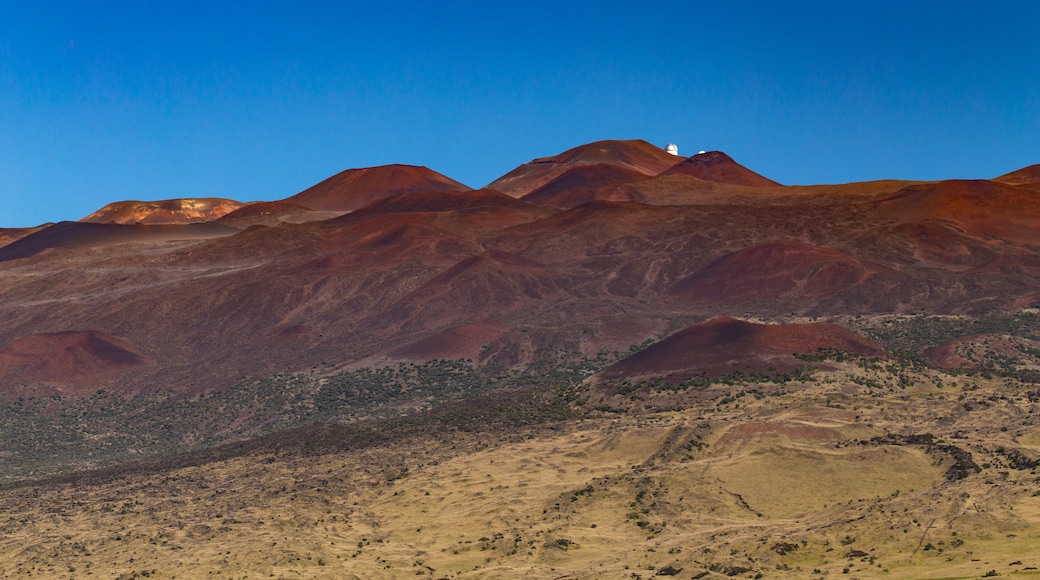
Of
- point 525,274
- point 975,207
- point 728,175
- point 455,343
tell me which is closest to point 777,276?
point 525,274

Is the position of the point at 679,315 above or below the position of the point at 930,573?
above

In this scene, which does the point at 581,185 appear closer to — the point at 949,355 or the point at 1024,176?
the point at 1024,176

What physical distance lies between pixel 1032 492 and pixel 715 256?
88.8 meters

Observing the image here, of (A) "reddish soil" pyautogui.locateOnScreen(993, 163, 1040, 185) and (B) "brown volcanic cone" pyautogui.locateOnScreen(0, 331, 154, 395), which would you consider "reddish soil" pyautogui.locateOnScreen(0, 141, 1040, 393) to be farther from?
(A) "reddish soil" pyautogui.locateOnScreen(993, 163, 1040, 185)

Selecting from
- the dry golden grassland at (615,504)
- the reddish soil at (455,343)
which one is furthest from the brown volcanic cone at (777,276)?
the dry golden grassland at (615,504)

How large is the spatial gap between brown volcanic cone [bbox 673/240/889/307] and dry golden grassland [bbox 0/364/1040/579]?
4983 centimetres

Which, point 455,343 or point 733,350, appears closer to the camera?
point 733,350

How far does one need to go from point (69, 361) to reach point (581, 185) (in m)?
98.2

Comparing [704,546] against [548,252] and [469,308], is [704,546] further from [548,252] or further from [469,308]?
[548,252]

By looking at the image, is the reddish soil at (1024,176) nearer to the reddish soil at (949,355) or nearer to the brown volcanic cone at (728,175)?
the brown volcanic cone at (728,175)

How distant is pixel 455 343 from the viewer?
9781cm

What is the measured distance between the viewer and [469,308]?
11500 centimetres

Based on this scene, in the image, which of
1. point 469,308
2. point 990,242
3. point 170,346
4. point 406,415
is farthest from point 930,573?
point 990,242

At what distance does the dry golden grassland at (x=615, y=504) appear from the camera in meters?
38.2
